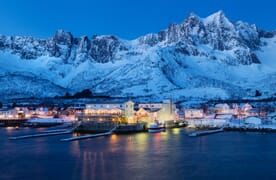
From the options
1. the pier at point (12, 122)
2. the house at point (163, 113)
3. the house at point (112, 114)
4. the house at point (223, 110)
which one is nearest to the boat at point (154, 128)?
the house at point (112, 114)

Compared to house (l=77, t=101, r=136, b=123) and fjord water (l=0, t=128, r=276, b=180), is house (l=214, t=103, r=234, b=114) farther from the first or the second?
fjord water (l=0, t=128, r=276, b=180)

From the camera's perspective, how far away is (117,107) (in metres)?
76.9

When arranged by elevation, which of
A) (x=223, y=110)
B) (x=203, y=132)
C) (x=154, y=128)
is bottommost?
(x=203, y=132)

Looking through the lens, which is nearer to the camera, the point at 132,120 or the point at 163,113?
the point at 132,120

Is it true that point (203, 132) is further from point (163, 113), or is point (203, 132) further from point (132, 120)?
point (163, 113)

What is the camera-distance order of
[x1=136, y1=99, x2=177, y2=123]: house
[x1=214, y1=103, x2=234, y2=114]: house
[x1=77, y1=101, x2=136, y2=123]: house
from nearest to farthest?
[x1=77, y1=101, x2=136, y2=123]: house, [x1=136, y1=99, x2=177, y2=123]: house, [x1=214, y1=103, x2=234, y2=114]: house

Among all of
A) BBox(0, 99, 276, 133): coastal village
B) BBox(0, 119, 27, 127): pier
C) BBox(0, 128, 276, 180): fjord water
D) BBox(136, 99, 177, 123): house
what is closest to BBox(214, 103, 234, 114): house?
BBox(0, 99, 276, 133): coastal village

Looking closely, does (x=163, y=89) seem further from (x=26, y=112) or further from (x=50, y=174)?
(x=50, y=174)

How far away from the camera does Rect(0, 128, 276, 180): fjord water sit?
32.3m

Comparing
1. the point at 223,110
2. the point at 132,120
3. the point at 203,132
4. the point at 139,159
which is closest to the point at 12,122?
the point at 132,120

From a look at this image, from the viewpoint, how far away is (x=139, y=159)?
38406 mm

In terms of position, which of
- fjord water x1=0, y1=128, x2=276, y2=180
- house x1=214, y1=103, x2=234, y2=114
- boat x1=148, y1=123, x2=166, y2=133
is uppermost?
house x1=214, y1=103, x2=234, y2=114

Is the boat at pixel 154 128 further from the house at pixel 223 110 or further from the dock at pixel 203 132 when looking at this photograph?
the house at pixel 223 110

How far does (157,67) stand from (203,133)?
129 m
